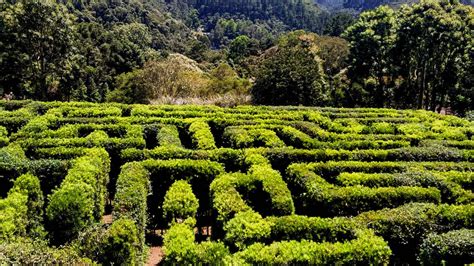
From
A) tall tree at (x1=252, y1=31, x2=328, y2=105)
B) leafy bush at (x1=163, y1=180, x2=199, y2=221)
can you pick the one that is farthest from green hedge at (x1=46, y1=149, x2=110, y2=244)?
tall tree at (x1=252, y1=31, x2=328, y2=105)

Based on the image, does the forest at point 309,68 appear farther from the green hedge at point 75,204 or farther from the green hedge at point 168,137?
the green hedge at point 75,204

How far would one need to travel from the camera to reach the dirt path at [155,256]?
47.6ft

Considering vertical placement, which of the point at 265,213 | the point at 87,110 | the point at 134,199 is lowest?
the point at 265,213

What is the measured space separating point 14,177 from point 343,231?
11.6m

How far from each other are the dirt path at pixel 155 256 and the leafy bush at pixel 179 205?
5.61ft

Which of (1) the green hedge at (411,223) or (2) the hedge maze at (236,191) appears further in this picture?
(1) the green hedge at (411,223)

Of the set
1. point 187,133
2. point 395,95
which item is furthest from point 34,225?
point 395,95

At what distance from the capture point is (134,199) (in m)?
13.5

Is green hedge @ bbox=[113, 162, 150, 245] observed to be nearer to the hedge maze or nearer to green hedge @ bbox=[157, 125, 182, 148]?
the hedge maze

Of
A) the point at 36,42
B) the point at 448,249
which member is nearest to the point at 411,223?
the point at 448,249

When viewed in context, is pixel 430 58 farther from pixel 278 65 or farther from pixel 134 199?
pixel 134 199

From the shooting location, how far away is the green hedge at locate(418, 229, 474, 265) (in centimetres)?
1157

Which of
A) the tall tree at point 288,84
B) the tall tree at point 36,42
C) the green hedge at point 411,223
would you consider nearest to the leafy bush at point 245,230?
the green hedge at point 411,223

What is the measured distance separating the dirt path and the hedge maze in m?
0.48
